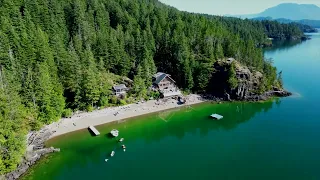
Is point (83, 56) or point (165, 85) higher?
point (83, 56)

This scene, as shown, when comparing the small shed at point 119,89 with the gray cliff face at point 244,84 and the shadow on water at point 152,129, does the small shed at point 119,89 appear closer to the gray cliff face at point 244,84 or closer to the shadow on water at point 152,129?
the shadow on water at point 152,129

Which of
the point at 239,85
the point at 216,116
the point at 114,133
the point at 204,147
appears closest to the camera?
the point at 204,147

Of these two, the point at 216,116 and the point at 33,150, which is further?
the point at 216,116

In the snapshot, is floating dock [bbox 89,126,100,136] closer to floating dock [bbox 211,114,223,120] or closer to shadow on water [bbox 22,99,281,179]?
shadow on water [bbox 22,99,281,179]

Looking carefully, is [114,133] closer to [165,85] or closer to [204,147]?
[204,147]

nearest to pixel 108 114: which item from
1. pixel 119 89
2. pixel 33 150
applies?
pixel 119 89

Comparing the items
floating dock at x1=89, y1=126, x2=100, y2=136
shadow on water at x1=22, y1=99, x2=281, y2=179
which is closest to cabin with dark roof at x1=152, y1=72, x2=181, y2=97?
shadow on water at x1=22, y1=99, x2=281, y2=179

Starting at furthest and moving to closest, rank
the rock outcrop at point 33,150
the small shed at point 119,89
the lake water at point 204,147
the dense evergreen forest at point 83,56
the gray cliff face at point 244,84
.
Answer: the gray cliff face at point 244,84 < the small shed at point 119,89 < the dense evergreen forest at point 83,56 < the lake water at point 204,147 < the rock outcrop at point 33,150

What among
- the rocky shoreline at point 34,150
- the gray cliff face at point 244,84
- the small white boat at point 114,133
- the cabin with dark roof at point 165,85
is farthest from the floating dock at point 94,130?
the gray cliff face at point 244,84
